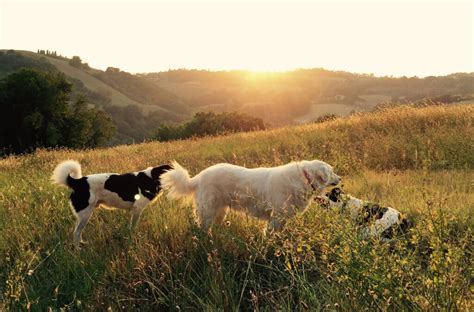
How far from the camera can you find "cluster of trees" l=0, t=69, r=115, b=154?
42156mm

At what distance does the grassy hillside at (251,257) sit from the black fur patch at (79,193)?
11.9 inches

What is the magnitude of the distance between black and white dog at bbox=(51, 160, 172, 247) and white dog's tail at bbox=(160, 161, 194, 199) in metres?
0.59

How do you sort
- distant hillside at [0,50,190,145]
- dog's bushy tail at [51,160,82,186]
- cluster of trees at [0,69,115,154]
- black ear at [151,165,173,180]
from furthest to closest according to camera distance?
distant hillside at [0,50,190,145]
cluster of trees at [0,69,115,154]
black ear at [151,165,173,180]
dog's bushy tail at [51,160,82,186]

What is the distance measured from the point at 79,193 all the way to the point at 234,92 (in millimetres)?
118540

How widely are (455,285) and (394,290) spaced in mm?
310

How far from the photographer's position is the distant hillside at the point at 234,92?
7994 centimetres

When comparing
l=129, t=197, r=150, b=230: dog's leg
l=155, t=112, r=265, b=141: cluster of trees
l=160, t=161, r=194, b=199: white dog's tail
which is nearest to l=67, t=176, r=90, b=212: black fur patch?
l=129, t=197, r=150, b=230: dog's leg

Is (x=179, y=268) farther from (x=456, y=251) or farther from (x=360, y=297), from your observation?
(x=456, y=251)

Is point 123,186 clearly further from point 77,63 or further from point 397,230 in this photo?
point 77,63

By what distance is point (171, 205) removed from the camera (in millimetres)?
6301

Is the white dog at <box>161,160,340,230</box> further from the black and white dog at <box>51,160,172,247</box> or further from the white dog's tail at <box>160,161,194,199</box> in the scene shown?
the black and white dog at <box>51,160,172,247</box>

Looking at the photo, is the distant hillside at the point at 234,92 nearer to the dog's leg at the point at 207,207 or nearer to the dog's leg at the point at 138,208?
the dog's leg at the point at 138,208

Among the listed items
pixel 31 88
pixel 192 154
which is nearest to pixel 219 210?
pixel 192 154

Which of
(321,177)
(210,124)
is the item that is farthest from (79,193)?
(210,124)
